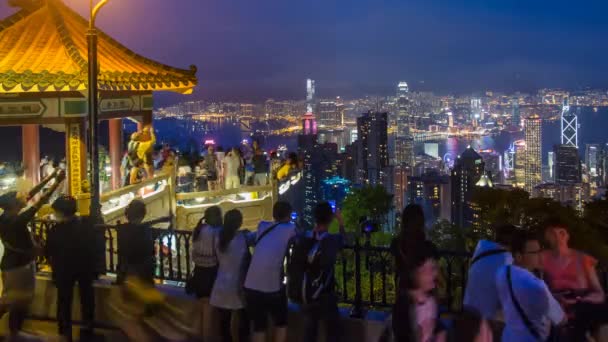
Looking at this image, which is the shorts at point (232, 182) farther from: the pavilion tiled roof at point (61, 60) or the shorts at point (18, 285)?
the shorts at point (18, 285)

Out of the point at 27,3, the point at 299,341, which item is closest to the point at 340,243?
the point at 299,341

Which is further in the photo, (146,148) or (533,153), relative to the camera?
(533,153)

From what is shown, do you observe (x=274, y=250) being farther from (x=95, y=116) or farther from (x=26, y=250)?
(x=95, y=116)

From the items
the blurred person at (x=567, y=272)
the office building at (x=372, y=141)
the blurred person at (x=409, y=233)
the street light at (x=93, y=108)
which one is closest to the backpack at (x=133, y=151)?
the street light at (x=93, y=108)

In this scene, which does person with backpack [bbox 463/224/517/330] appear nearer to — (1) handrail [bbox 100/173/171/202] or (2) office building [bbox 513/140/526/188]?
(1) handrail [bbox 100/173/171/202]

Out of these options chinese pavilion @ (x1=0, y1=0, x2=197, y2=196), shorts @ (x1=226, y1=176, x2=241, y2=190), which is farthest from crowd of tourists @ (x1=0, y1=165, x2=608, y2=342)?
shorts @ (x1=226, y1=176, x2=241, y2=190)

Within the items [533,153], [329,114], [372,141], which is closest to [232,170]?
[372,141]

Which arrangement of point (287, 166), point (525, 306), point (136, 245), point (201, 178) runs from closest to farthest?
1. point (525, 306)
2. point (136, 245)
3. point (287, 166)
4. point (201, 178)

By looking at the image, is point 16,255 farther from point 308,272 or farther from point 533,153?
point 533,153
